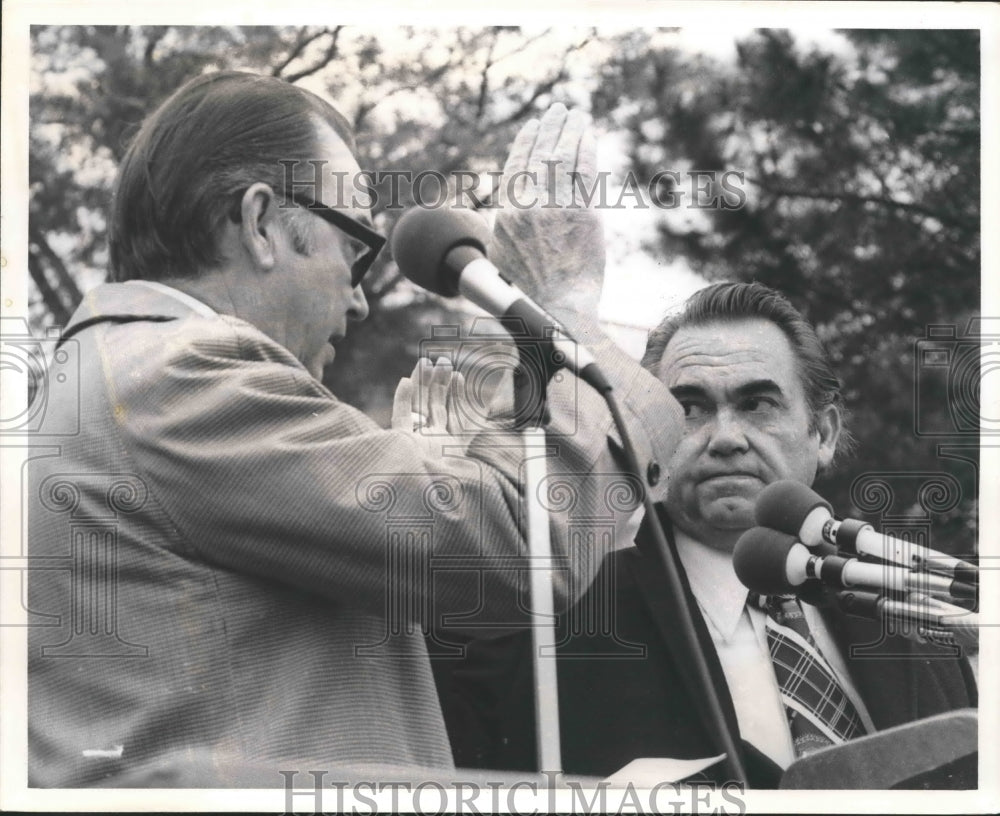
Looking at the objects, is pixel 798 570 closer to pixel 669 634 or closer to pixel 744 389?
pixel 669 634

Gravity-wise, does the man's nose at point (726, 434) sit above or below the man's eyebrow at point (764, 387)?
below

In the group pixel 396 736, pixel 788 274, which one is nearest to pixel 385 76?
pixel 788 274

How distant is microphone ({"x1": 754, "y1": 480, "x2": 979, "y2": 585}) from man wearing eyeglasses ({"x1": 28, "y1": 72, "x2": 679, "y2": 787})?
273mm

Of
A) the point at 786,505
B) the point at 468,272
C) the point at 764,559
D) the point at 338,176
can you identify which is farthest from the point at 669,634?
the point at 338,176

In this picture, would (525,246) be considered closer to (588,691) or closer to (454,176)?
(454,176)

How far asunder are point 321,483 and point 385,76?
45.1 inches

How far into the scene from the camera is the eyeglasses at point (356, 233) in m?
3.31

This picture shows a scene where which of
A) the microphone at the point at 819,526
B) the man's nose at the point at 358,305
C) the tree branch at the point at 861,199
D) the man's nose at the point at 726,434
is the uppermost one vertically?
the tree branch at the point at 861,199

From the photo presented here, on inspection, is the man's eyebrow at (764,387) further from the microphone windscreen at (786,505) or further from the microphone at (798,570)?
the microphone at (798,570)

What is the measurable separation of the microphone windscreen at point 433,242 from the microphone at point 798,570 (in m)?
0.88

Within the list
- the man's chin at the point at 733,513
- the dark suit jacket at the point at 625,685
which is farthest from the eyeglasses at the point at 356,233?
the man's chin at the point at 733,513

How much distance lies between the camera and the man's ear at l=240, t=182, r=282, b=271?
317cm

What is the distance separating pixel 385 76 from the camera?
3.60 metres

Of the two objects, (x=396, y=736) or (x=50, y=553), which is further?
(x=50, y=553)
